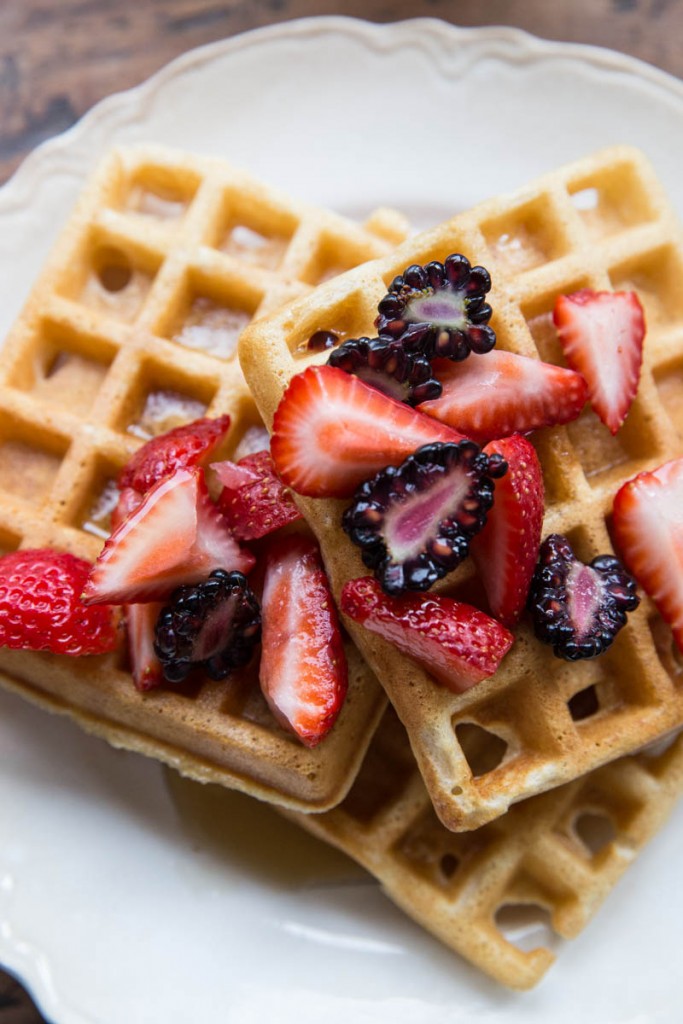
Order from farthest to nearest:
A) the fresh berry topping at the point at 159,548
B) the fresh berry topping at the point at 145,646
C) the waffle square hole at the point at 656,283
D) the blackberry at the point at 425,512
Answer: the waffle square hole at the point at 656,283
the fresh berry topping at the point at 145,646
the fresh berry topping at the point at 159,548
the blackberry at the point at 425,512

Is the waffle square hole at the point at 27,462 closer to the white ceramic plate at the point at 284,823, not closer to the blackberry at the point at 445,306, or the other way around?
the white ceramic plate at the point at 284,823

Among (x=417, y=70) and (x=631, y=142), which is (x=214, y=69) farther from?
(x=631, y=142)

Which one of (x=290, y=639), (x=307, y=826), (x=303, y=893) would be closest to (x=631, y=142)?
(x=290, y=639)

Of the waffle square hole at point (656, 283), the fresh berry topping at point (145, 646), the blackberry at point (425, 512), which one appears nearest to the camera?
the blackberry at point (425, 512)

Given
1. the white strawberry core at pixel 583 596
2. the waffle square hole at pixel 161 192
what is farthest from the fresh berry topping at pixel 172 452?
the white strawberry core at pixel 583 596

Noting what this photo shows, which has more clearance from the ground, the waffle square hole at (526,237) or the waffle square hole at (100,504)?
the waffle square hole at (526,237)

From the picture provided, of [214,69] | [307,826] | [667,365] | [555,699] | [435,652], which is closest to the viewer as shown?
[435,652]

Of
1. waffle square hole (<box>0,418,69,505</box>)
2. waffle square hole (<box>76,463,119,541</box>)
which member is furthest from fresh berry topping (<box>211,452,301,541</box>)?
waffle square hole (<box>0,418,69,505</box>)
